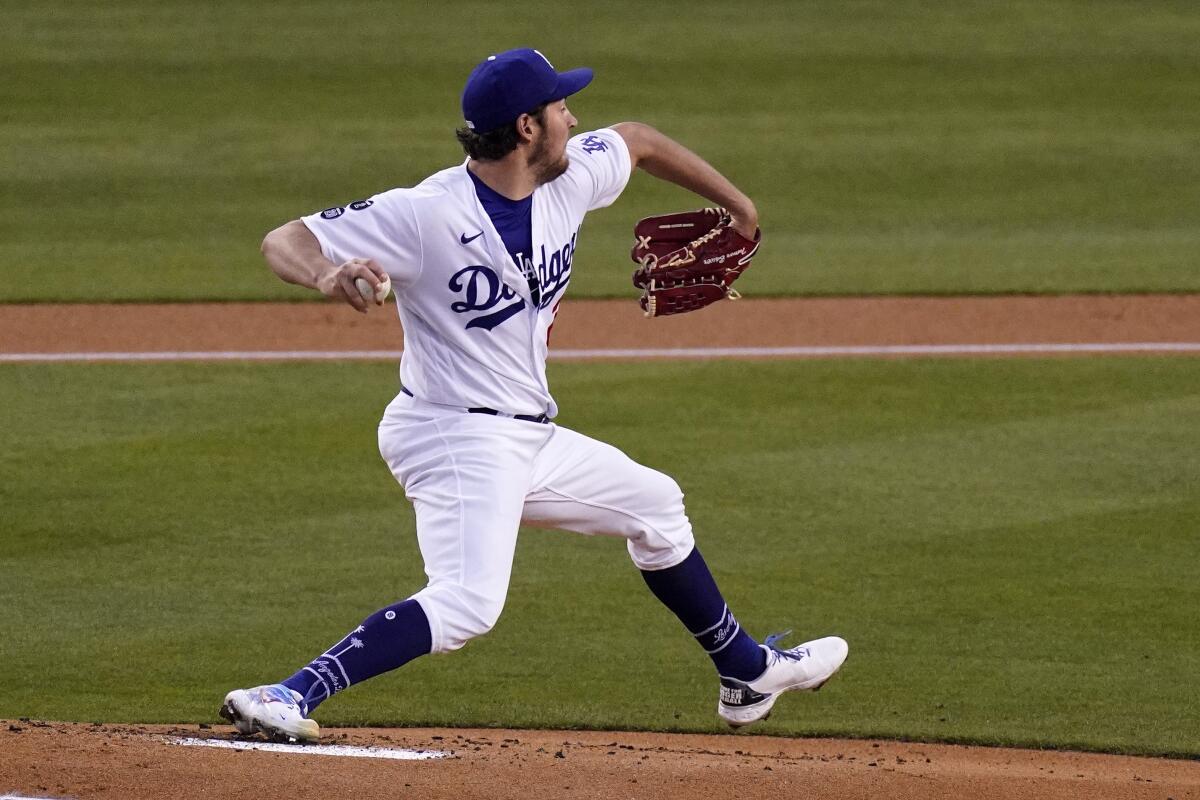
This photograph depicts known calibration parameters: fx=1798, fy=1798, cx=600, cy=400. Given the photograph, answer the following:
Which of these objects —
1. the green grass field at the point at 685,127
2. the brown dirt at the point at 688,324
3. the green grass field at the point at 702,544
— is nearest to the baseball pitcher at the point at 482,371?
the green grass field at the point at 702,544

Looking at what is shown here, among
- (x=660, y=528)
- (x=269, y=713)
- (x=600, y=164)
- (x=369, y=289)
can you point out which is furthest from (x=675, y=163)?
(x=269, y=713)

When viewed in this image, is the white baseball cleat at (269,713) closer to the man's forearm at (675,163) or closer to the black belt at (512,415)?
the black belt at (512,415)

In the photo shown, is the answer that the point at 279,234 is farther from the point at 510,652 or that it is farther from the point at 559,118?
the point at 510,652

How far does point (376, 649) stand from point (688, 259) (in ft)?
5.27

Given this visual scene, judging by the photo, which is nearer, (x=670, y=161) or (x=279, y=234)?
(x=279, y=234)

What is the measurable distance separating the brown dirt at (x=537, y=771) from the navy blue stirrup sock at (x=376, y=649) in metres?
0.30

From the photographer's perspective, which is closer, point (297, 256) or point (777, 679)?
point (297, 256)

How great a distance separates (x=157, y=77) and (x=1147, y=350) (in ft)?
38.3

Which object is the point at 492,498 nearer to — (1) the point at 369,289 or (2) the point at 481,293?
(2) the point at 481,293

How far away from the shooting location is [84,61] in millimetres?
18828

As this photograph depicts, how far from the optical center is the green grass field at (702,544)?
5.80m

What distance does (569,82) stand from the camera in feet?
15.0

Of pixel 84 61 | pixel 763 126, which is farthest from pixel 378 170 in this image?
pixel 84 61

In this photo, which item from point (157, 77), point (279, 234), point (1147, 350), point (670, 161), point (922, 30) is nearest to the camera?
point (279, 234)
